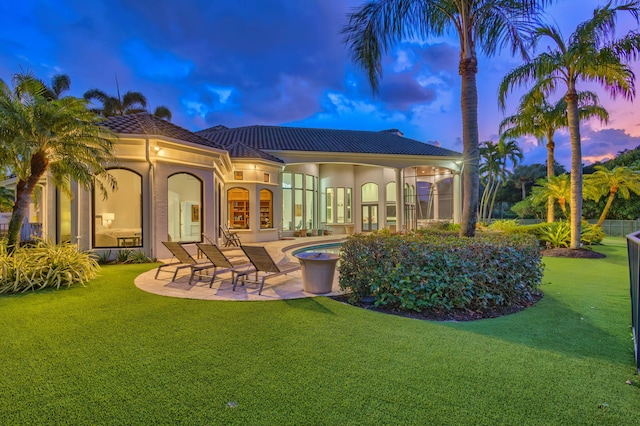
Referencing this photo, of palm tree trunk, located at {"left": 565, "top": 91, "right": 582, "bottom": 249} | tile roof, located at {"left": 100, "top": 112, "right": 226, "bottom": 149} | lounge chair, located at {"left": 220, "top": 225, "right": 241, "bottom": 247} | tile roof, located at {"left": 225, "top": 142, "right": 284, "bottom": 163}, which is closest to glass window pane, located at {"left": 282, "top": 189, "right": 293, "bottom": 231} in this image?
tile roof, located at {"left": 225, "top": 142, "right": 284, "bottom": 163}

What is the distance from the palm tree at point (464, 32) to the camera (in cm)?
704

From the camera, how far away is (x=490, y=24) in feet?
25.6

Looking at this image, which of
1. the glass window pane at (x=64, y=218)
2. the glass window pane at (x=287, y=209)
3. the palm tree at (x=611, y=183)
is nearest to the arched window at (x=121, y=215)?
the glass window pane at (x=64, y=218)

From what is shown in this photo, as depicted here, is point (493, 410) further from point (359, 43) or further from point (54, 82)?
point (54, 82)

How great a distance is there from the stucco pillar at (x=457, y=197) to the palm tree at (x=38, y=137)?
72.7 ft

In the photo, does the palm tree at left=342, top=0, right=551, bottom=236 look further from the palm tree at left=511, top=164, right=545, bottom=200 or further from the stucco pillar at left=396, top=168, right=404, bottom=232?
the palm tree at left=511, top=164, right=545, bottom=200

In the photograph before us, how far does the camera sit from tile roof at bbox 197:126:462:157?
21.4 m

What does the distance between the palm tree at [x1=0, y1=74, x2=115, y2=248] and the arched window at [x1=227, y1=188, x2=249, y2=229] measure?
322 inches

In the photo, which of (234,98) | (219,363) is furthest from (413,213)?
(234,98)

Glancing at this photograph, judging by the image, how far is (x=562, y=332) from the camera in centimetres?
458

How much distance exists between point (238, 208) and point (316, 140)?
9000 mm

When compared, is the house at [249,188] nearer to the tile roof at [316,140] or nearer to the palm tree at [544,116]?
the tile roof at [316,140]

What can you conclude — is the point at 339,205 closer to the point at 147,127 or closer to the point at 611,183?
the point at 147,127

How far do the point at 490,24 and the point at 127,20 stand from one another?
19004 mm
